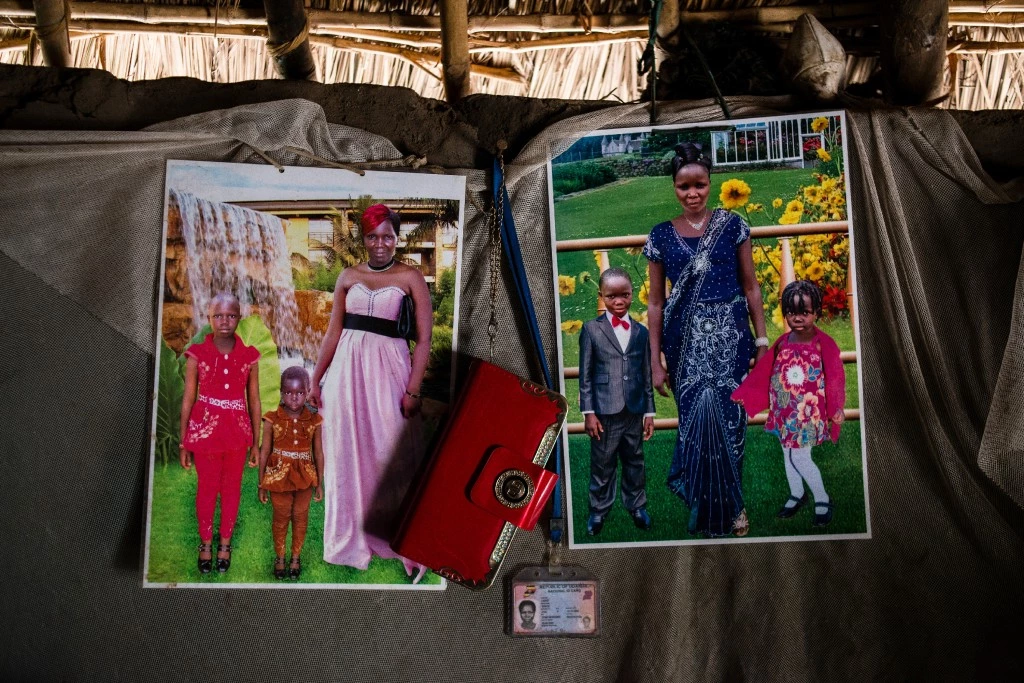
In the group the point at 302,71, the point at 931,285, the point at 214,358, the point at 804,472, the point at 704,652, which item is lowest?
the point at 704,652

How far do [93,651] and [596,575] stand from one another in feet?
3.56

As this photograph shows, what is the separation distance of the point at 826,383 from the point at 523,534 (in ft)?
2.41

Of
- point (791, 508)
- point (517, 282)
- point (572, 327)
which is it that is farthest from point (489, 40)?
point (791, 508)

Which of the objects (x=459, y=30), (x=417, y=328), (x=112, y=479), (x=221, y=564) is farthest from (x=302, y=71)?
(x=221, y=564)

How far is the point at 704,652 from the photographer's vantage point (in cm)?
177

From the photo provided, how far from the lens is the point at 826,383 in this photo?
5.85 ft

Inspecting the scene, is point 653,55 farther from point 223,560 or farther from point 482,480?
point 223,560

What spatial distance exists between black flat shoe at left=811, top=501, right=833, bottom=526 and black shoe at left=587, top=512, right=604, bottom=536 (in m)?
0.46

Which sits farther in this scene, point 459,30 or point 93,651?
point 459,30

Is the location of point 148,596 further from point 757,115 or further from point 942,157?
point 942,157

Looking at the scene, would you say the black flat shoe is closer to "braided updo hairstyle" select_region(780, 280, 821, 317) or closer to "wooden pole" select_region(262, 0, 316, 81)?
"braided updo hairstyle" select_region(780, 280, 821, 317)

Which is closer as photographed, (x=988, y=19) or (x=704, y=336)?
(x=704, y=336)

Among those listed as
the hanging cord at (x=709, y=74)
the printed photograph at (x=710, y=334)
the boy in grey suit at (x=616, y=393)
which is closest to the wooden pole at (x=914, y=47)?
the printed photograph at (x=710, y=334)

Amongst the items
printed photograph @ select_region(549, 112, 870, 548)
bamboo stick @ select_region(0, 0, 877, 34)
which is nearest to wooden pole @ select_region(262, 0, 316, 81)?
bamboo stick @ select_region(0, 0, 877, 34)
